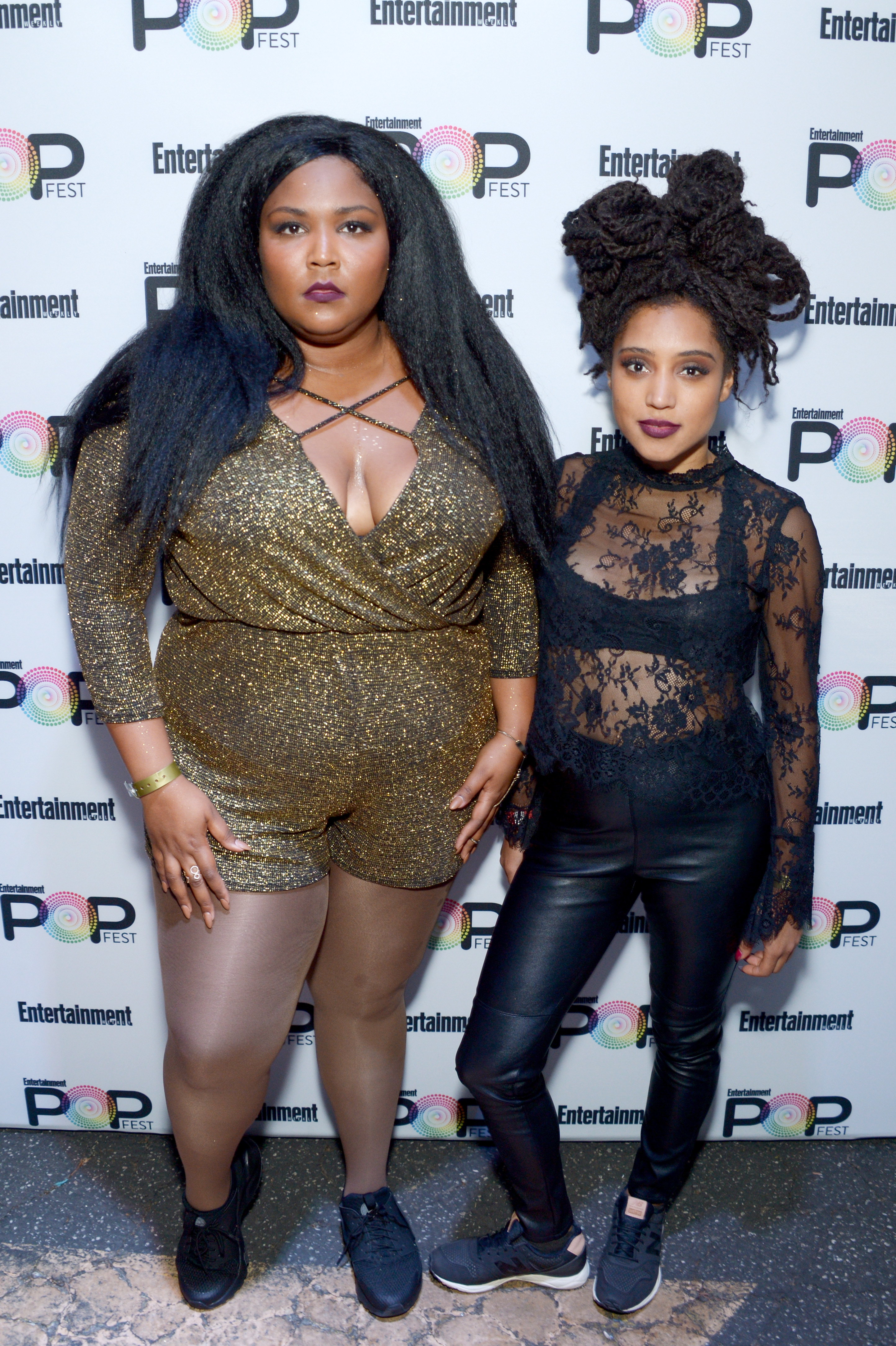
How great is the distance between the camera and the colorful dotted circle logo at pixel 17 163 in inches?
74.9

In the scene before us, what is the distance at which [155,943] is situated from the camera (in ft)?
7.52

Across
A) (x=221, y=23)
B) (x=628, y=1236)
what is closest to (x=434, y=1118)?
(x=628, y=1236)

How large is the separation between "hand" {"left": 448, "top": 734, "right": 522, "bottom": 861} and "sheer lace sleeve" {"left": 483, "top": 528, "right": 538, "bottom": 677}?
5.3 inches

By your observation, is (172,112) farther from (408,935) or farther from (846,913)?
(846,913)

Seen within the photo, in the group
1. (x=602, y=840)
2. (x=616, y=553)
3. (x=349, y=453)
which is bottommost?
(x=602, y=840)

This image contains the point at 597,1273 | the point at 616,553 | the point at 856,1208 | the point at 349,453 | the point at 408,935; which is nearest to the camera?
the point at 349,453

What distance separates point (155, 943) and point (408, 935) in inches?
30.8

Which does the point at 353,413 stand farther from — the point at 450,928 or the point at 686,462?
the point at 450,928

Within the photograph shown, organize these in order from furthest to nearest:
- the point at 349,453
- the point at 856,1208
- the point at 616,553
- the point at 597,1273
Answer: the point at 856,1208, the point at 597,1273, the point at 616,553, the point at 349,453

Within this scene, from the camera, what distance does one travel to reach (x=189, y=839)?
1.61 m

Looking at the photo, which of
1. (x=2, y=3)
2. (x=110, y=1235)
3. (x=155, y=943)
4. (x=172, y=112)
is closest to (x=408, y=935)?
(x=155, y=943)

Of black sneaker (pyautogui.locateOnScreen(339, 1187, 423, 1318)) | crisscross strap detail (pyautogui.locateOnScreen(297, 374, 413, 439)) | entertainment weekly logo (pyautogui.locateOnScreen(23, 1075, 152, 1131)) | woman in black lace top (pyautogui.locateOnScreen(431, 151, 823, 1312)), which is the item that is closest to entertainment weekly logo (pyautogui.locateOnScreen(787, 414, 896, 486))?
woman in black lace top (pyautogui.locateOnScreen(431, 151, 823, 1312))

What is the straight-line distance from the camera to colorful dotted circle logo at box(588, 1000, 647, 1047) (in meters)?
2.35

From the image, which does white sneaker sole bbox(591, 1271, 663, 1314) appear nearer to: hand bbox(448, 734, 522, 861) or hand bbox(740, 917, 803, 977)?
hand bbox(740, 917, 803, 977)
